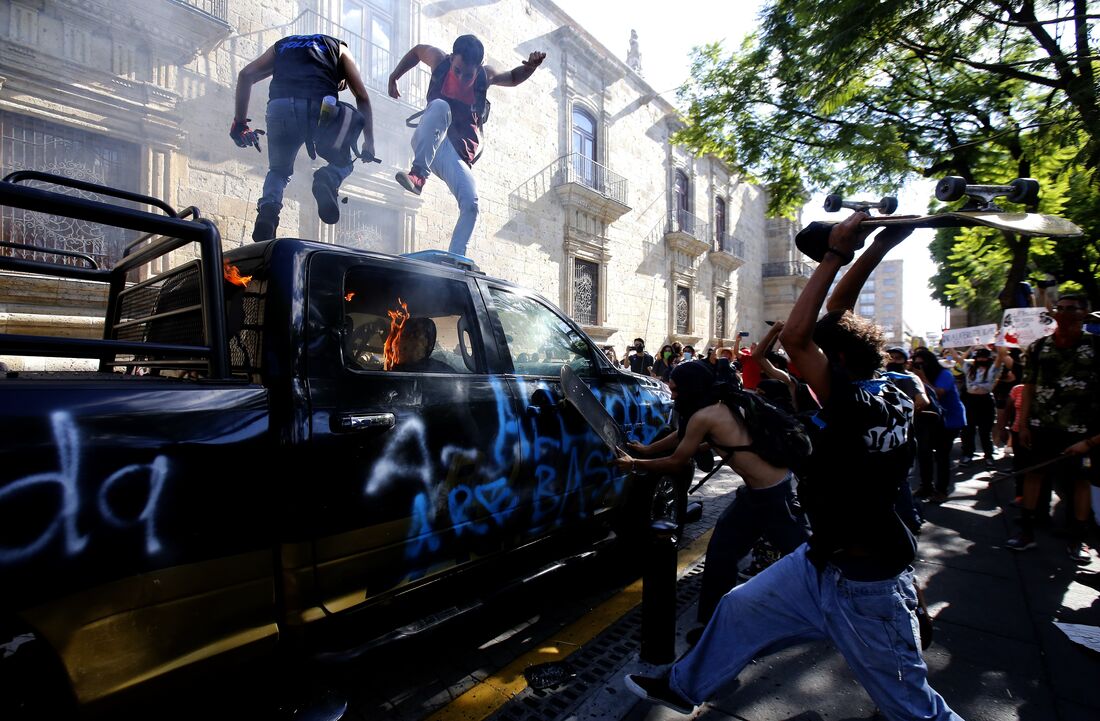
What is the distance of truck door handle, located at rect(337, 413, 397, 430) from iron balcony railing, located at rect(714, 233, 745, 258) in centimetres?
2427

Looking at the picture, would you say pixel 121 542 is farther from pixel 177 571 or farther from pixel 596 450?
pixel 596 450

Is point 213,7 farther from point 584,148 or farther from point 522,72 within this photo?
point 584,148

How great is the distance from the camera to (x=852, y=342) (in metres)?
1.88

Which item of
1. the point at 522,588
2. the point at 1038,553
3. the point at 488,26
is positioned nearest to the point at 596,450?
the point at 522,588

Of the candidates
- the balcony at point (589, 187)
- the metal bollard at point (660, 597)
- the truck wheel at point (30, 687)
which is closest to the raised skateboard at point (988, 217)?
the metal bollard at point (660, 597)

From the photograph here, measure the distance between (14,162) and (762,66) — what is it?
10498 millimetres

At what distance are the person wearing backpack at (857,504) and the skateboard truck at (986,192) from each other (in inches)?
5.8

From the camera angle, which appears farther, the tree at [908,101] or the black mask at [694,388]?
the tree at [908,101]

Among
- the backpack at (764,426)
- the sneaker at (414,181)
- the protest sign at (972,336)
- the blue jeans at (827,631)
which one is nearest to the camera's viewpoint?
the blue jeans at (827,631)

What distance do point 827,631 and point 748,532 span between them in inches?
38.8

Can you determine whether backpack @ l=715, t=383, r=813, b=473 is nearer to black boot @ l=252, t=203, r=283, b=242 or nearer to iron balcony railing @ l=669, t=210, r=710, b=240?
black boot @ l=252, t=203, r=283, b=242

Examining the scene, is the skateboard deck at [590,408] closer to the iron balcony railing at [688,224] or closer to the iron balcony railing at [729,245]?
the iron balcony railing at [688,224]

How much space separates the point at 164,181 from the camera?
7871mm

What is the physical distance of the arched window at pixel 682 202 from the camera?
21047 millimetres
